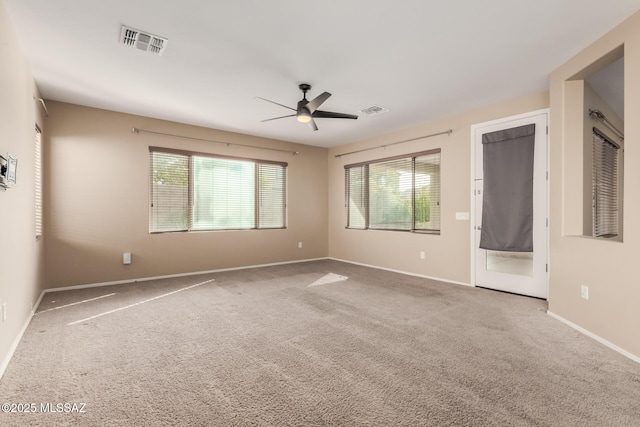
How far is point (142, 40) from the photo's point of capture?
279 centimetres

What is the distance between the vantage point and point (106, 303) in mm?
3779

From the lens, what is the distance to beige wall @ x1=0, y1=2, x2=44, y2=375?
229 centimetres

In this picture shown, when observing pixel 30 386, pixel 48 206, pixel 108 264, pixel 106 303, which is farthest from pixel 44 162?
pixel 30 386

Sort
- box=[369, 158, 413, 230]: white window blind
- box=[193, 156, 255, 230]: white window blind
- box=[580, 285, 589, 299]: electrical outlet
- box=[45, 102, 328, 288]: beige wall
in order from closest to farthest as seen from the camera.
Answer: box=[580, 285, 589, 299]: electrical outlet
box=[45, 102, 328, 288]: beige wall
box=[193, 156, 255, 230]: white window blind
box=[369, 158, 413, 230]: white window blind

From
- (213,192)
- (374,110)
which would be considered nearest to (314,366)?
(374,110)

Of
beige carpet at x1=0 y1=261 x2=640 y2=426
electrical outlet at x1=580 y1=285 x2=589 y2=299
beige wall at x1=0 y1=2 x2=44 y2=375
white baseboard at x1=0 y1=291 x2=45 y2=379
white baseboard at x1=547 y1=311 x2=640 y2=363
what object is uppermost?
beige wall at x1=0 y1=2 x2=44 y2=375

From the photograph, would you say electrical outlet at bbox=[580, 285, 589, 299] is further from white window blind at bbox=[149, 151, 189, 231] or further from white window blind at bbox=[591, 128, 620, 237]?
white window blind at bbox=[149, 151, 189, 231]

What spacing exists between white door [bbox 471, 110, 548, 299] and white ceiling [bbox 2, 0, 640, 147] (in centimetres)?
41

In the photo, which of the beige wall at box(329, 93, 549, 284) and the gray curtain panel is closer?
the gray curtain panel

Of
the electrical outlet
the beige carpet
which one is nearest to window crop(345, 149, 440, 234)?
the beige carpet

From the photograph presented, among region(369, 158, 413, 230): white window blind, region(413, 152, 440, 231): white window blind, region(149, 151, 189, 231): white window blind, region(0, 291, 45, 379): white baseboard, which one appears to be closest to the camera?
region(0, 291, 45, 379): white baseboard

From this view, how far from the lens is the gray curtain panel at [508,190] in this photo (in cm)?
408

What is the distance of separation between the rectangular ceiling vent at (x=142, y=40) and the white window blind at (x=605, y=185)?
4.92 meters

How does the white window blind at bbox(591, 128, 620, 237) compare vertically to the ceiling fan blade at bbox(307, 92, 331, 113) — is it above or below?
below
